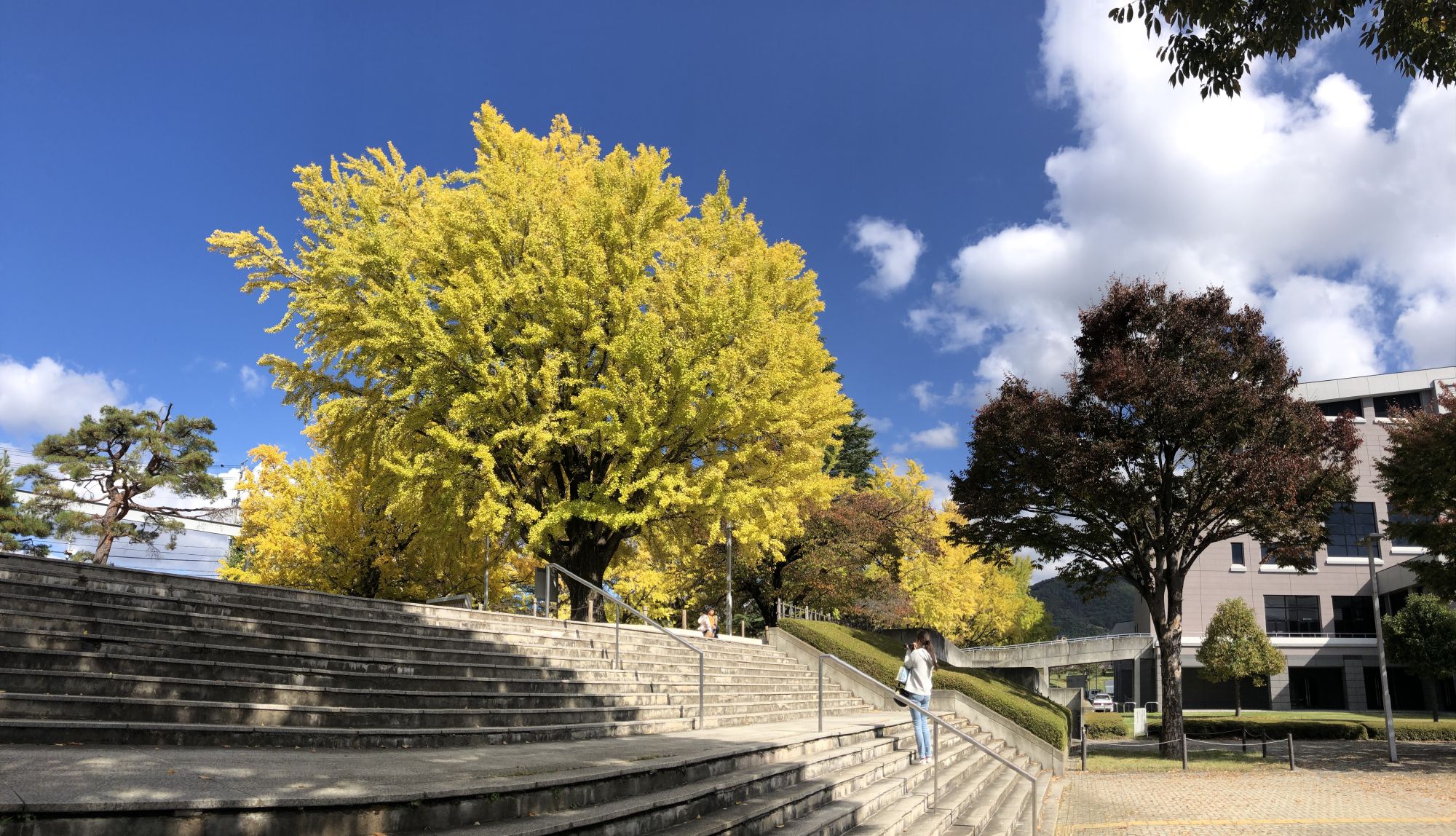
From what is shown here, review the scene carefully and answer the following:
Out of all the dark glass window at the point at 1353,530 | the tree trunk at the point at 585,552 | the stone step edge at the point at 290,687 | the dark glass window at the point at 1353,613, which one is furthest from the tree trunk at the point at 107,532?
the dark glass window at the point at 1353,613

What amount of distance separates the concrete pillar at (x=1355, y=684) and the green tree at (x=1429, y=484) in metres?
27.0

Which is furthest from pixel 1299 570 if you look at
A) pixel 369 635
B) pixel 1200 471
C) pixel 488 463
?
pixel 369 635

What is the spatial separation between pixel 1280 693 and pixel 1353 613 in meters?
6.40

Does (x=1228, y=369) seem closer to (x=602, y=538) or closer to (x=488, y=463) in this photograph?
(x=602, y=538)

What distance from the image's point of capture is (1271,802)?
13461mm

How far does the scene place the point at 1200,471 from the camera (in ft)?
68.3

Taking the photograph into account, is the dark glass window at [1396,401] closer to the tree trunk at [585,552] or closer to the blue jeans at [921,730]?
the tree trunk at [585,552]

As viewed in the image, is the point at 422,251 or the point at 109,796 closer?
the point at 109,796

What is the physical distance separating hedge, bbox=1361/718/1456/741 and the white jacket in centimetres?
2539

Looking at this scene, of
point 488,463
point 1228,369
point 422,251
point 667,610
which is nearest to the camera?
point 488,463

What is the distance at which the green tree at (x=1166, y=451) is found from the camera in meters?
20.0

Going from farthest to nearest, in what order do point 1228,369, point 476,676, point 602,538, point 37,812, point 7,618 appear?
point 1228,369 → point 602,538 → point 476,676 → point 7,618 → point 37,812

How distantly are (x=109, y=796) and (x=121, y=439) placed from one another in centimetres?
3147

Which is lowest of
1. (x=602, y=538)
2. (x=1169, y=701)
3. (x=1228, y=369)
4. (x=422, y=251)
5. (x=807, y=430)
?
(x=1169, y=701)
